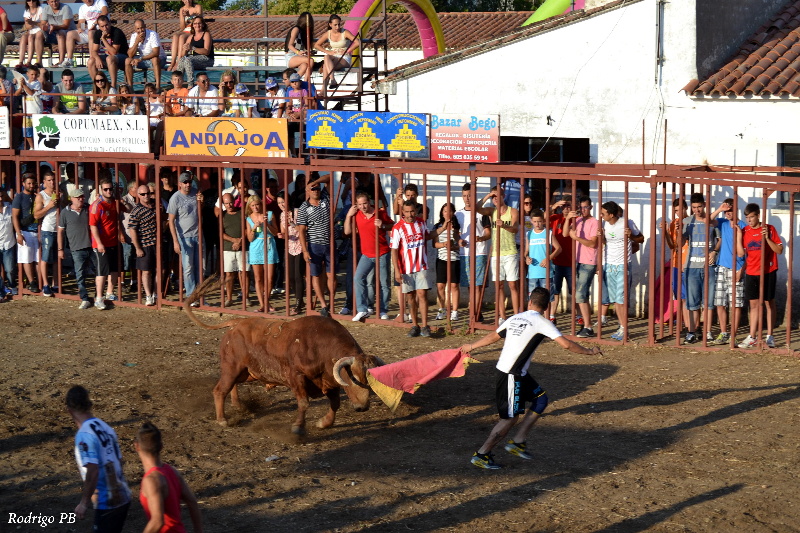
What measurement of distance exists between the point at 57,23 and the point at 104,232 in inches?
360

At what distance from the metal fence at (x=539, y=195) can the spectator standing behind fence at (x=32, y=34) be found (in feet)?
17.6

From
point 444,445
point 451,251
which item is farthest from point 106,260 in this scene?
point 444,445

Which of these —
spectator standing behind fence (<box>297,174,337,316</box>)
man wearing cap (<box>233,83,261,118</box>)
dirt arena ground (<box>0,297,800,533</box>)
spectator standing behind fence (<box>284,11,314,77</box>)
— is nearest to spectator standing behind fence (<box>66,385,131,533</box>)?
dirt arena ground (<box>0,297,800,533</box>)

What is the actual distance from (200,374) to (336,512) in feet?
14.4

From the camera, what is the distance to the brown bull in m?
9.05

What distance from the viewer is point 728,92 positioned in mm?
13898

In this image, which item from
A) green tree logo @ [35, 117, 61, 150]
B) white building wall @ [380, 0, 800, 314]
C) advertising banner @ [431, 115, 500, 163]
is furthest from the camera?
green tree logo @ [35, 117, 61, 150]

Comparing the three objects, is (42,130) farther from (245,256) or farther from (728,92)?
(728,92)

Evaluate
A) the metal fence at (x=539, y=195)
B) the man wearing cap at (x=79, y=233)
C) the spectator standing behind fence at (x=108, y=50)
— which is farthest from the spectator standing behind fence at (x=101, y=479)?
the spectator standing behind fence at (x=108, y=50)

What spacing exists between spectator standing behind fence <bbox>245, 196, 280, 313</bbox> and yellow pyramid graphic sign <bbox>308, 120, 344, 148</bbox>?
1352 mm

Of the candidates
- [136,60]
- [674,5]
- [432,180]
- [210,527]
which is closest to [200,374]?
[210,527]

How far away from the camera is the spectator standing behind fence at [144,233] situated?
14.5 metres

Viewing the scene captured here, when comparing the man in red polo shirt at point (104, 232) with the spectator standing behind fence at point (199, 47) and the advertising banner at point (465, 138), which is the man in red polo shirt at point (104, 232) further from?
the spectator standing behind fence at point (199, 47)

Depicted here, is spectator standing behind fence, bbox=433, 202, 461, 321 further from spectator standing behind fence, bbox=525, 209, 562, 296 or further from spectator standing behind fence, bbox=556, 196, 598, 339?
spectator standing behind fence, bbox=556, 196, 598, 339
